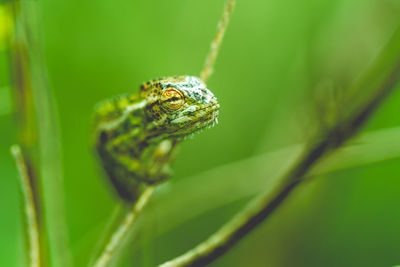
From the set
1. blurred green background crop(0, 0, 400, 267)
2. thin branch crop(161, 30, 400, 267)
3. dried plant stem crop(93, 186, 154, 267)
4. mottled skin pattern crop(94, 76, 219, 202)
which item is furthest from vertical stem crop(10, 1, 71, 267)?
blurred green background crop(0, 0, 400, 267)

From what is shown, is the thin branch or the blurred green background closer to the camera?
the thin branch

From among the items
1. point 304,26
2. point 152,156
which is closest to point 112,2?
point 304,26

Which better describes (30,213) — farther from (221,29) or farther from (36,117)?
(221,29)

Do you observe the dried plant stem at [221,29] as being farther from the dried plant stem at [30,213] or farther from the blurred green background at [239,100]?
the blurred green background at [239,100]

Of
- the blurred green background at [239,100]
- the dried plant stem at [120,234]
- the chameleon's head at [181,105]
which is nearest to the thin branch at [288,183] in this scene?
the dried plant stem at [120,234]

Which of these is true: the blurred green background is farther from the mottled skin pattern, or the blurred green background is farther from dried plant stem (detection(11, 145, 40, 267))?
dried plant stem (detection(11, 145, 40, 267))

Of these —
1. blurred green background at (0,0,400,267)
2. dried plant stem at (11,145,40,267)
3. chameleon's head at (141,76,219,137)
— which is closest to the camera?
dried plant stem at (11,145,40,267)

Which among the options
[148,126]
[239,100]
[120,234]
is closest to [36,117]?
[148,126]
